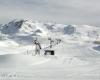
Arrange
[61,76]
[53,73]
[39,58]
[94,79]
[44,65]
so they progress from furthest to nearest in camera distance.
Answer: [39,58] → [44,65] → [53,73] → [61,76] → [94,79]

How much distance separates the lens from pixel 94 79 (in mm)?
19406

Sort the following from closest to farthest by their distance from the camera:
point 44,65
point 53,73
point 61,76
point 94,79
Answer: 1. point 94,79
2. point 61,76
3. point 53,73
4. point 44,65

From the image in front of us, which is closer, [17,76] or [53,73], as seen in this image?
[17,76]

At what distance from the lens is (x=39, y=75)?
834 inches

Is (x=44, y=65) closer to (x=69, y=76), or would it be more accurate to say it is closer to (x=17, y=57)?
(x=17, y=57)

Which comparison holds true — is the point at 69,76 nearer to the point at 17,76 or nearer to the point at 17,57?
the point at 17,76

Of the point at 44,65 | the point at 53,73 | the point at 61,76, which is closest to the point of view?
the point at 61,76

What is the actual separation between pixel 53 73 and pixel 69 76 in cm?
172

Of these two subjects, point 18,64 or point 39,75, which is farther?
point 18,64

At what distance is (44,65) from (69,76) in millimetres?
6948

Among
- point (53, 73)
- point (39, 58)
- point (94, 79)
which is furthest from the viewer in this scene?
point (39, 58)

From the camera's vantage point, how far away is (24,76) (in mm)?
20422

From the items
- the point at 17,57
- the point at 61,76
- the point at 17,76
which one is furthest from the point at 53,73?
the point at 17,57

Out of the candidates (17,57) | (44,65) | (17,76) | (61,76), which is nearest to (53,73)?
(61,76)
